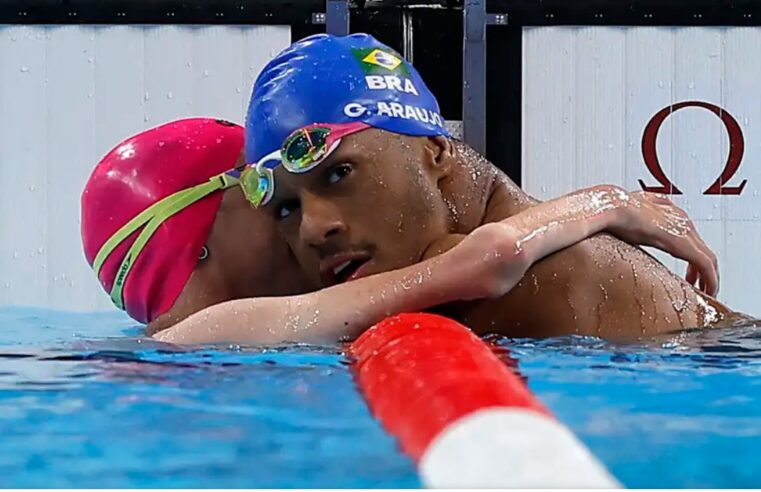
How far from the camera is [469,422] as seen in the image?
101cm

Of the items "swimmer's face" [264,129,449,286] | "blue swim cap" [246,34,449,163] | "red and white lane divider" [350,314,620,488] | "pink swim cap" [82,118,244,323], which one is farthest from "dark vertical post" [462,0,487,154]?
"red and white lane divider" [350,314,620,488]

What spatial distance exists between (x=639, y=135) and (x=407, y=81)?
203 cm

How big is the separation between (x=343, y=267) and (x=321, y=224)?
134 millimetres

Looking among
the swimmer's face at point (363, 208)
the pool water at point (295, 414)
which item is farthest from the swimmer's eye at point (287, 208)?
the pool water at point (295, 414)

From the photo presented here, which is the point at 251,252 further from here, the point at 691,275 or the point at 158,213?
the point at 691,275

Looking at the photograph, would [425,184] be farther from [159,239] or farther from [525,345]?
[159,239]

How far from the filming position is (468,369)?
126cm

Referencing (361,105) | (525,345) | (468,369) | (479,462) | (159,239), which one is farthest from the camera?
(159,239)

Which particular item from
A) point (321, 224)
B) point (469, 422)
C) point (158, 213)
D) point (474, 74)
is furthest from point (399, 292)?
point (474, 74)

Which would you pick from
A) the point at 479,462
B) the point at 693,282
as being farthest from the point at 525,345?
the point at 479,462

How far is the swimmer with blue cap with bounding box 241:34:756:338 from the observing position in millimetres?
2371

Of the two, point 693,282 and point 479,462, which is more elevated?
point 479,462

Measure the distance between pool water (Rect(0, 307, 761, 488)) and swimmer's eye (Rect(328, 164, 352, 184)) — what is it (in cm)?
44

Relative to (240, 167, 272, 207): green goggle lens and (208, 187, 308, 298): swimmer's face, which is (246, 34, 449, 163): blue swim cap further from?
(208, 187, 308, 298): swimmer's face
